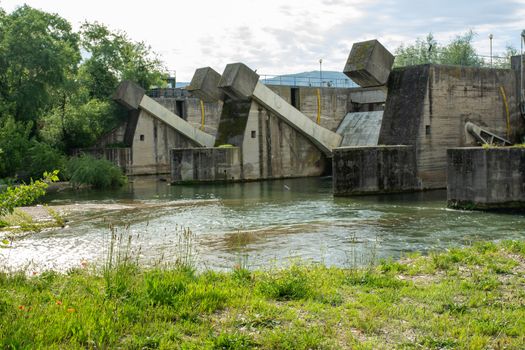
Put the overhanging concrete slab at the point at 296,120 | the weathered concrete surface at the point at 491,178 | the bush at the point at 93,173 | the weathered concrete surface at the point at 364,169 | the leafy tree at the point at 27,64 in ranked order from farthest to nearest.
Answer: the overhanging concrete slab at the point at 296,120
the leafy tree at the point at 27,64
the bush at the point at 93,173
the weathered concrete surface at the point at 364,169
the weathered concrete surface at the point at 491,178

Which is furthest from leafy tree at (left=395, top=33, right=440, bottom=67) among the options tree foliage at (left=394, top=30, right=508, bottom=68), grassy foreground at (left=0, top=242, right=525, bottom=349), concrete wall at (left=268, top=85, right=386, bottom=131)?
grassy foreground at (left=0, top=242, right=525, bottom=349)

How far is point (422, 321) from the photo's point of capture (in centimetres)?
619

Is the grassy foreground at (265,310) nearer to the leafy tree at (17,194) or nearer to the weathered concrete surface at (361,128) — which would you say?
the leafy tree at (17,194)

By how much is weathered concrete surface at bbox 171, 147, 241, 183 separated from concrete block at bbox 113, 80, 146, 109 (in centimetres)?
899

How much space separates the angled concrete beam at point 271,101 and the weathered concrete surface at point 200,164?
3.26 m

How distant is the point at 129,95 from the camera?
3912 centimetres

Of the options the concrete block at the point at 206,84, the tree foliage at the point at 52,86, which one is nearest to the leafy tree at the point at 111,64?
the tree foliage at the point at 52,86

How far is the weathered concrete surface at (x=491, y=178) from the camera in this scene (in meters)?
18.3

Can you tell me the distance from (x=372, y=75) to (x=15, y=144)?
17428mm

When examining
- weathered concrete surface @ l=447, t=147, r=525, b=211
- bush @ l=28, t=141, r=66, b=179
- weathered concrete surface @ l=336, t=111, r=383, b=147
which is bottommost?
weathered concrete surface @ l=447, t=147, r=525, b=211

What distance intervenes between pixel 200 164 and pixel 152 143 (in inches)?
395

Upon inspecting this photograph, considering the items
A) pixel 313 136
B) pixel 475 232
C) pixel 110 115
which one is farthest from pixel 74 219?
pixel 110 115

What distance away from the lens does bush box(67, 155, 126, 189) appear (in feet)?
99.5

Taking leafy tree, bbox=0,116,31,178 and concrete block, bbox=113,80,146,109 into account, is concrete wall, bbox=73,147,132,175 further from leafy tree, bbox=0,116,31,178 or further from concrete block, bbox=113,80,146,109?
leafy tree, bbox=0,116,31,178
